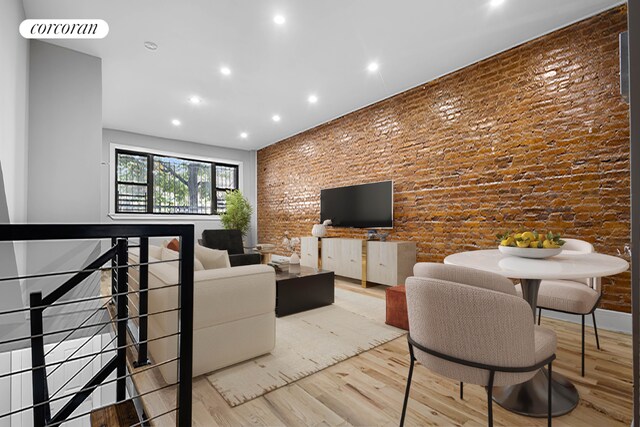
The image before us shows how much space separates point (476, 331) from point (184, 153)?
6.94 meters

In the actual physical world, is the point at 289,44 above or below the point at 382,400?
above

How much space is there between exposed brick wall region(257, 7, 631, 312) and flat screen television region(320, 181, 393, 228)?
0.17 m

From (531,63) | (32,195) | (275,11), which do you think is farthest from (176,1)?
(531,63)

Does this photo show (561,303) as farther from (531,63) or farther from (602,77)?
(531,63)

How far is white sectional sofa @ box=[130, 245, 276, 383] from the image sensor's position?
5.91ft

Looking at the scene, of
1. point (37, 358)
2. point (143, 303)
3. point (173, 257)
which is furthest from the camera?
point (173, 257)

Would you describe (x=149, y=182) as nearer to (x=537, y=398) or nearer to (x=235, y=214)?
(x=235, y=214)

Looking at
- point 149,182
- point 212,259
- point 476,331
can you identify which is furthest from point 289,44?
point 149,182

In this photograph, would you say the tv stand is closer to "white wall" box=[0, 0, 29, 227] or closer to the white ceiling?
the white ceiling

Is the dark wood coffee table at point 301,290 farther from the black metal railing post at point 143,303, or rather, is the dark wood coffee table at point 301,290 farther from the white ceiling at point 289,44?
the white ceiling at point 289,44

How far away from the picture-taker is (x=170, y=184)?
22.1 ft

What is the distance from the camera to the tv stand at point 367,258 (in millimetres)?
3955

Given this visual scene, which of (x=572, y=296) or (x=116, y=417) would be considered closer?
(x=116, y=417)

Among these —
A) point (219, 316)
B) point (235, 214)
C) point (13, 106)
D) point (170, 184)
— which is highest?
point (13, 106)
